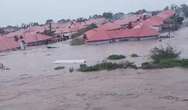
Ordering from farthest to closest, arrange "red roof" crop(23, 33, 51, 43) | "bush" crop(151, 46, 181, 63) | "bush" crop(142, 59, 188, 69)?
"red roof" crop(23, 33, 51, 43), "bush" crop(151, 46, 181, 63), "bush" crop(142, 59, 188, 69)

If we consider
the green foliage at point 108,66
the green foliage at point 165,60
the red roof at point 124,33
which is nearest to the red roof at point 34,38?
the red roof at point 124,33

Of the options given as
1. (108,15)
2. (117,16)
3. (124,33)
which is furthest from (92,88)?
(117,16)

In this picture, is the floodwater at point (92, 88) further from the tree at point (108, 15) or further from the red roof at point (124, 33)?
the tree at point (108, 15)

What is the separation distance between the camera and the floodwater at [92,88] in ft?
58.8

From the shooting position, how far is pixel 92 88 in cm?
2194

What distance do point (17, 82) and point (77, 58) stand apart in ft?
30.1

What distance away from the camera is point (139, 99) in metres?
18.4

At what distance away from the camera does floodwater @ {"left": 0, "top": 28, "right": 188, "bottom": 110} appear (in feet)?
58.8

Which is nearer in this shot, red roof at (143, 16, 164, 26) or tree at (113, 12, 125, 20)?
red roof at (143, 16, 164, 26)

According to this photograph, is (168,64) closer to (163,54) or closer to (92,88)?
(163,54)

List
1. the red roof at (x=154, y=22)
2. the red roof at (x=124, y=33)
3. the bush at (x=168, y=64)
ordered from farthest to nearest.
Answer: the red roof at (x=154, y=22) → the red roof at (x=124, y=33) → the bush at (x=168, y=64)

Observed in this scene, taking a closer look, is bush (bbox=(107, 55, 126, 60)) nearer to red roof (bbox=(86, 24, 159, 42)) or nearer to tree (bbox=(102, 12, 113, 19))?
red roof (bbox=(86, 24, 159, 42))

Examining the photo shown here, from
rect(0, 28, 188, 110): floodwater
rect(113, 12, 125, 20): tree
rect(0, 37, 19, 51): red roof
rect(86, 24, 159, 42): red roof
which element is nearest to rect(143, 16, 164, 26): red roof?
rect(86, 24, 159, 42): red roof

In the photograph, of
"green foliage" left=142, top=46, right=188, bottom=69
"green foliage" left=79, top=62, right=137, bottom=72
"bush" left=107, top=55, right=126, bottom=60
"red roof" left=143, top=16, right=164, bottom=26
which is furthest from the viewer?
"red roof" left=143, top=16, right=164, bottom=26
